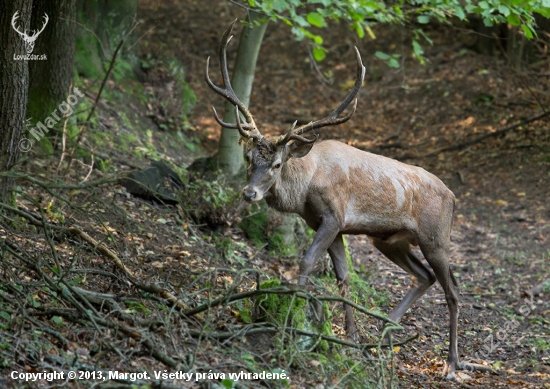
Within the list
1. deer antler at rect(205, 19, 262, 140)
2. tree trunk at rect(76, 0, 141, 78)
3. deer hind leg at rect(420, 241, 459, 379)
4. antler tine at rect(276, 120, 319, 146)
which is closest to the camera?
antler tine at rect(276, 120, 319, 146)

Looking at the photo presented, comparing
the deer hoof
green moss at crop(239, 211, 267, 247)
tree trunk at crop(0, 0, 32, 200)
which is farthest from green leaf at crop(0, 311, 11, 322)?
green moss at crop(239, 211, 267, 247)

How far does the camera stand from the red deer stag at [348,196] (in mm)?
7004

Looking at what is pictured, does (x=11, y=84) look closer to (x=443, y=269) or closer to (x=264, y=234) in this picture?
(x=264, y=234)

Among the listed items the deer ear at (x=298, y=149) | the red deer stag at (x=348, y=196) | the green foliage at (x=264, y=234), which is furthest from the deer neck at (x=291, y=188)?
the green foliage at (x=264, y=234)

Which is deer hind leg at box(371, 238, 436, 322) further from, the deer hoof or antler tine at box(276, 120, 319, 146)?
antler tine at box(276, 120, 319, 146)

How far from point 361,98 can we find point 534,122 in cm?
408

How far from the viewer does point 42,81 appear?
874 centimetres

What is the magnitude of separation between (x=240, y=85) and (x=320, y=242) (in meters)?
3.97

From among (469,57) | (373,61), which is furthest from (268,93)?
(469,57)

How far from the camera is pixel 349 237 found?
443 inches

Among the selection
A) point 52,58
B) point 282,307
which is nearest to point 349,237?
point 52,58

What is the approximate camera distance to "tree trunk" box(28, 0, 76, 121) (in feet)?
27.9

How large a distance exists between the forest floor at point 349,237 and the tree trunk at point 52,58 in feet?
2.46

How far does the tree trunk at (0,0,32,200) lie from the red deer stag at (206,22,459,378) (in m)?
1.82
